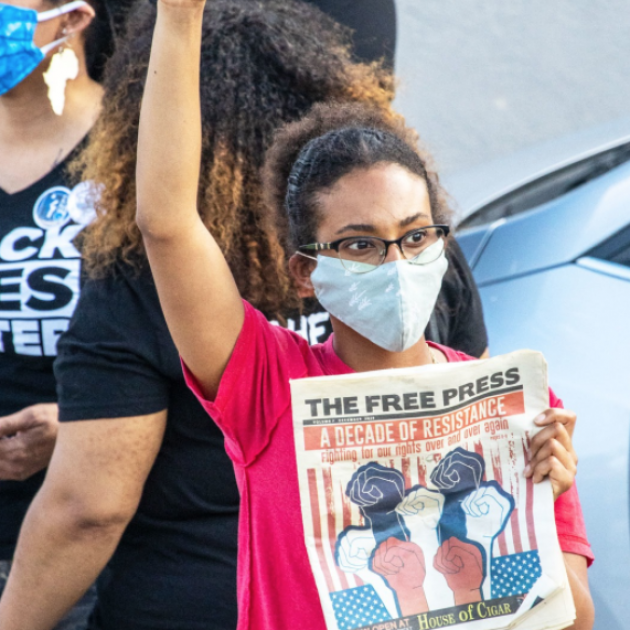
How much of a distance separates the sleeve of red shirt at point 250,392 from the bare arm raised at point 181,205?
0.08ft

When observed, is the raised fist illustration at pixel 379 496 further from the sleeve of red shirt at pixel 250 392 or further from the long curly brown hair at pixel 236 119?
the long curly brown hair at pixel 236 119

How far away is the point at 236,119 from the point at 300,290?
422 millimetres

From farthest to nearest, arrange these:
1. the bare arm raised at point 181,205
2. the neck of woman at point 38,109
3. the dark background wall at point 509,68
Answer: the dark background wall at point 509,68 → the neck of woman at point 38,109 → the bare arm raised at point 181,205

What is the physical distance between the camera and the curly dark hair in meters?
1.69

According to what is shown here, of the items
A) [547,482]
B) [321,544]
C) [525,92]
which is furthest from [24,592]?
[525,92]

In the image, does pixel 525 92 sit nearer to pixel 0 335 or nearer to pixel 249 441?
pixel 0 335

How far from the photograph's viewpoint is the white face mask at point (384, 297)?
1.58 m

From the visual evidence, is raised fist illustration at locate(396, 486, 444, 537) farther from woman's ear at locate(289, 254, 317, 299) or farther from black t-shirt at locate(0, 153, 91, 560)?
black t-shirt at locate(0, 153, 91, 560)

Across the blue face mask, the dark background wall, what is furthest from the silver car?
the dark background wall

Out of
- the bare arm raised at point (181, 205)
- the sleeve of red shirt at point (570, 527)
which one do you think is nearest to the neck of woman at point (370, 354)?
the bare arm raised at point (181, 205)

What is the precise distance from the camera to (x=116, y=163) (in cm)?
200

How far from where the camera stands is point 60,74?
2516 mm

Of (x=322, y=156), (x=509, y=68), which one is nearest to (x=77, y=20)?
(x=322, y=156)

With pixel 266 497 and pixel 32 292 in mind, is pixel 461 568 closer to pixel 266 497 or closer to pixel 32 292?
pixel 266 497
